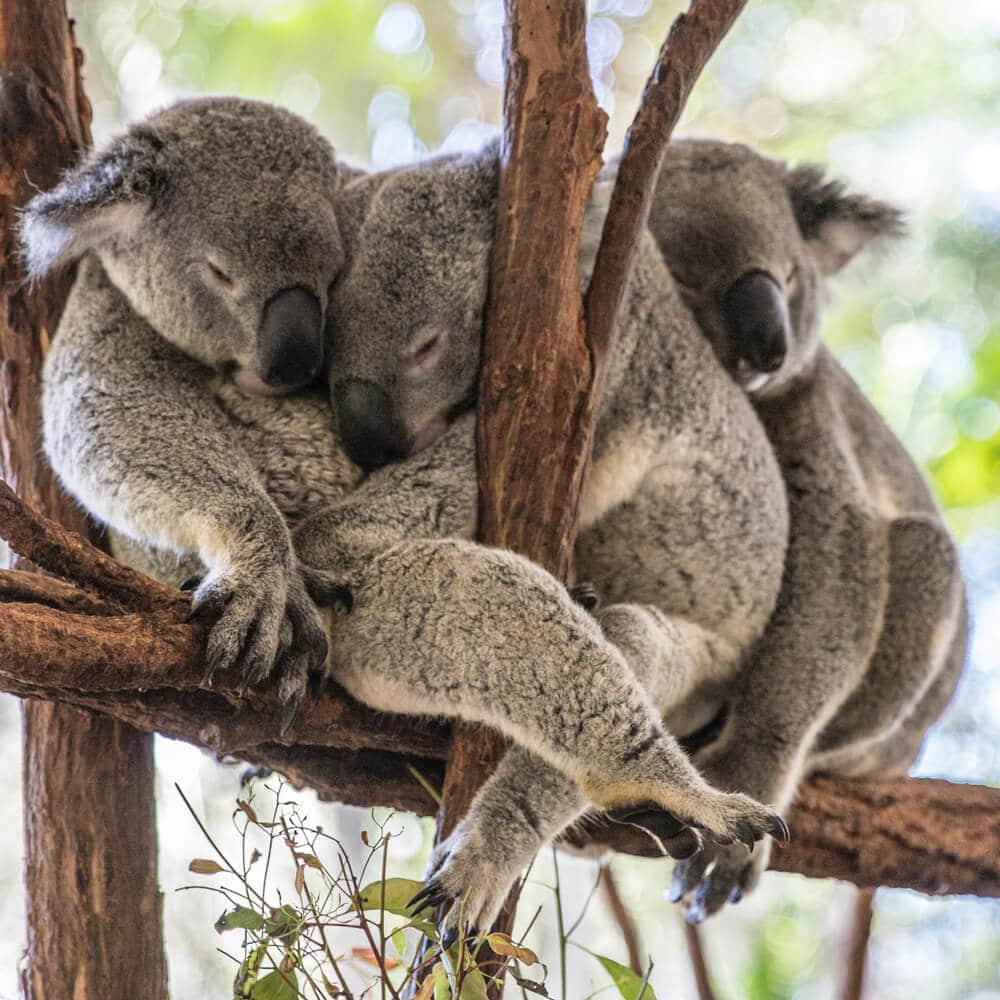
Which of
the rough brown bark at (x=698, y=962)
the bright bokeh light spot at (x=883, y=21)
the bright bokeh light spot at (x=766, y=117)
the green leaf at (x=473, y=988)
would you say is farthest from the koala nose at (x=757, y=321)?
the bright bokeh light spot at (x=883, y=21)

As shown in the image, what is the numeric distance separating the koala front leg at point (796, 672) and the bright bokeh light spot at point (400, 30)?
20.0 feet

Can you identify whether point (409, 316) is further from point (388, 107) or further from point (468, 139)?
point (388, 107)

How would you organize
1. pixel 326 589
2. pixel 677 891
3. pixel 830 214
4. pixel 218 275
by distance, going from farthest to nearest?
pixel 830 214 < pixel 677 891 < pixel 218 275 < pixel 326 589

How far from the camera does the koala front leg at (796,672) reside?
3.14 metres

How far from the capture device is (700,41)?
266 cm

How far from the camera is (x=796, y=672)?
3.26 meters

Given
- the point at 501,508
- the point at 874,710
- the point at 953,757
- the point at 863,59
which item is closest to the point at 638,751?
the point at 501,508

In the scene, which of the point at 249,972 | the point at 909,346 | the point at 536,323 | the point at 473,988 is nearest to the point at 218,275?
the point at 536,323

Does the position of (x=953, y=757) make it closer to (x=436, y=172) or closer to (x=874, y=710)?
(x=874, y=710)

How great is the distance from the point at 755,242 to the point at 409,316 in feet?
4.41

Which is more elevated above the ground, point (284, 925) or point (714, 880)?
point (714, 880)

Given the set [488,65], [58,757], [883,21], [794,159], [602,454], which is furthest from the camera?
[488,65]

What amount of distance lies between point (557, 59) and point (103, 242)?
1195 millimetres

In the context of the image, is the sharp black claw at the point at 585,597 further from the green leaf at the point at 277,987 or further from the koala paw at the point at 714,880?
the green leaf at the point at 277,987
